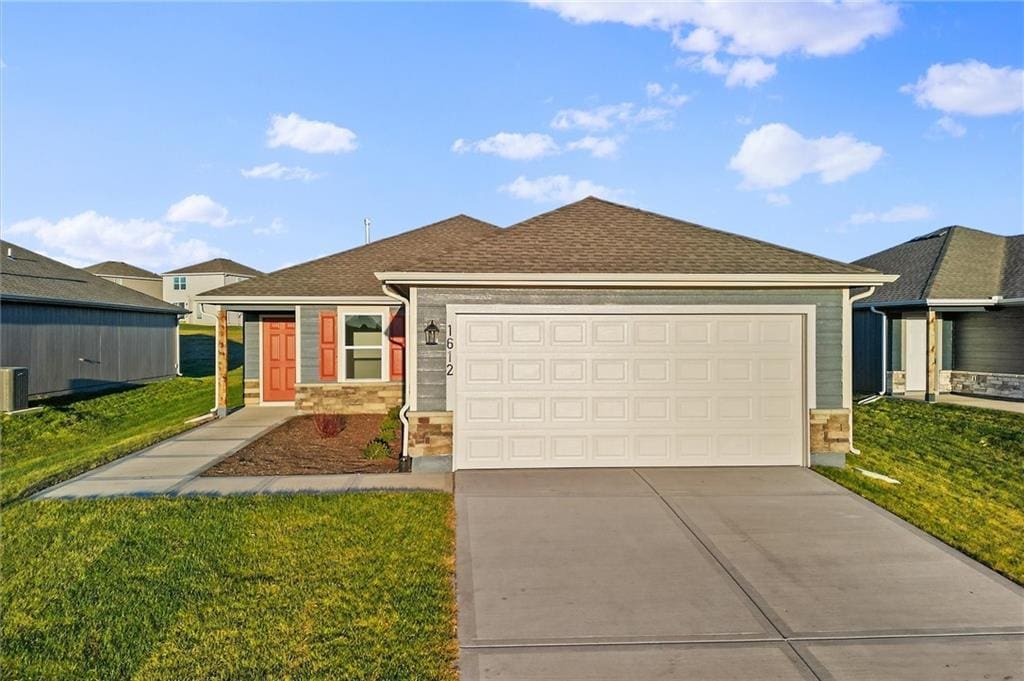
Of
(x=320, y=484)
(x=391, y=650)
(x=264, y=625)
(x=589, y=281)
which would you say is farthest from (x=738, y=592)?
(x=320, y=484)

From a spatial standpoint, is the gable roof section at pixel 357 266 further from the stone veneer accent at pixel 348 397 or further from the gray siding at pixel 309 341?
the stone veneer accent at pixel 348 397

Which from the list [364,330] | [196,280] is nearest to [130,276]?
[196,280]

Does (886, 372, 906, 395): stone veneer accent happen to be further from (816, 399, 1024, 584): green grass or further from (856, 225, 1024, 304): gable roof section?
(816, 399, 1024, 584): green grass

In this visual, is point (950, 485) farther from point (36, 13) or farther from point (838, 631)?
point (36, 13)

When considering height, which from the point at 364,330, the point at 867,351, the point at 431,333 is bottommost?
the point at 867,351

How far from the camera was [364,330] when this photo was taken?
43.3 feet

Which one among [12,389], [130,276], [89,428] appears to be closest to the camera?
[89,428]

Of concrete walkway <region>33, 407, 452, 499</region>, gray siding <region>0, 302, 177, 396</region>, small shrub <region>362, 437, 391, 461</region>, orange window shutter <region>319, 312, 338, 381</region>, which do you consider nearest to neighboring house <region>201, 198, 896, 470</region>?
concrete walkway <region>33, 407, 452, 499</region>

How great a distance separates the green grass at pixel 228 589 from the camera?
3447 millimetres

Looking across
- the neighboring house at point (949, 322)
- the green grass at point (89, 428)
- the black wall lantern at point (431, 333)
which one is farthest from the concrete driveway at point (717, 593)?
the neighboring house at point (949, 322)

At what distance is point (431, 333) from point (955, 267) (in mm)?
15793

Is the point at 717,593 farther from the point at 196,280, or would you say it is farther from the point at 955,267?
the point at 196,280

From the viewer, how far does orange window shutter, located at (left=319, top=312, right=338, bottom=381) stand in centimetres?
1298

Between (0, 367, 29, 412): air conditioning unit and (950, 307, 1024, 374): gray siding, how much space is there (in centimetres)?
2403
